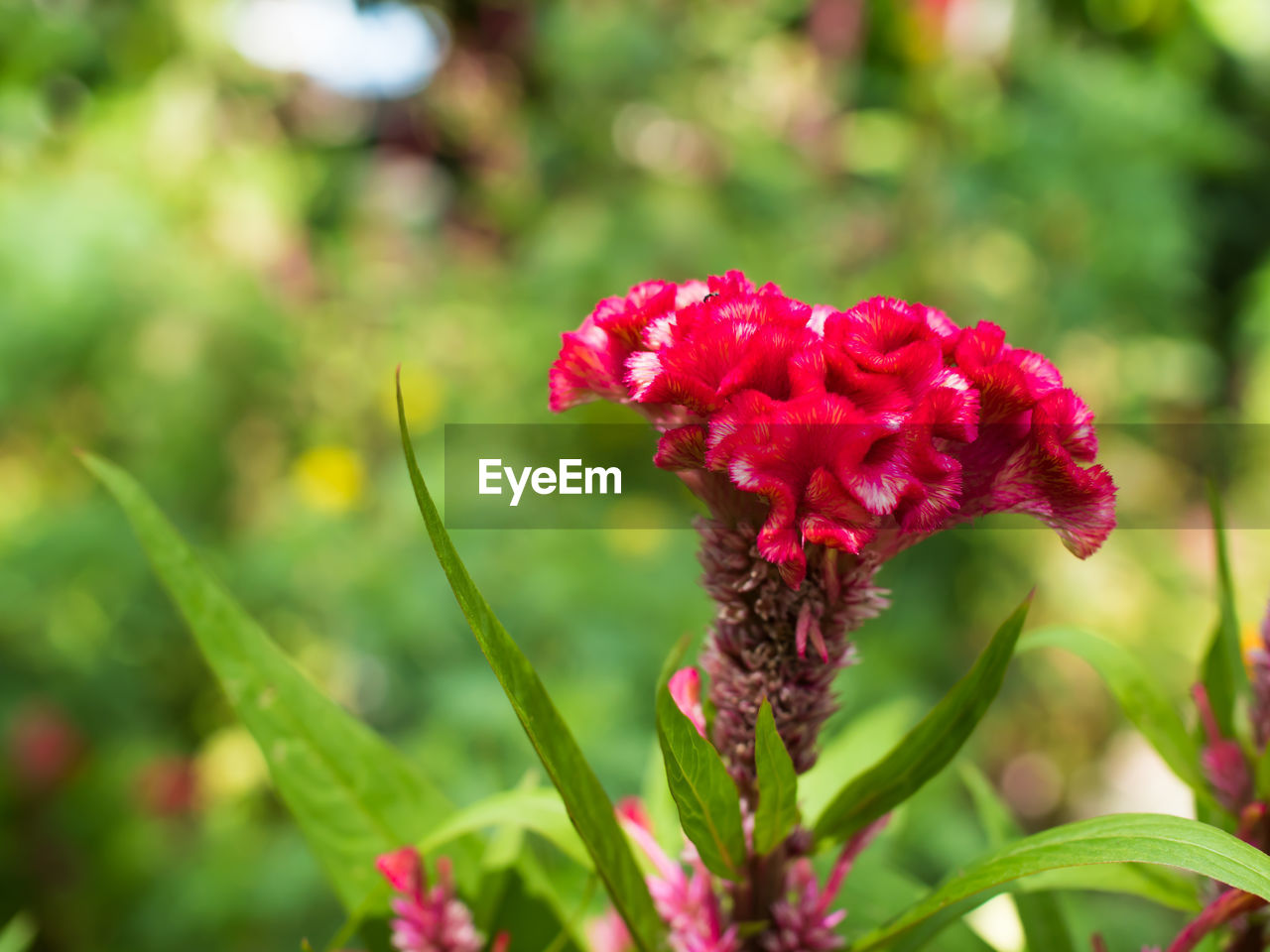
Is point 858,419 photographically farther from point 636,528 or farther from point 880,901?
point 636,528

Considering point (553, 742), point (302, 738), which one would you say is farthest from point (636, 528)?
point (553, 742)

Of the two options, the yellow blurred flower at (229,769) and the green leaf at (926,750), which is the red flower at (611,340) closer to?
the green leaf at (926,750)

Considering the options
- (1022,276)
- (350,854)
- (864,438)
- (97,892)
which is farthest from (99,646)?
(1022,276)

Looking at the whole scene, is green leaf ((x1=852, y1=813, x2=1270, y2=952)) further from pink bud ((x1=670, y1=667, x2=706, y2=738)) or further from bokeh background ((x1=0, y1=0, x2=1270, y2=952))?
bokeh background ((x1=0, y1=0, x2=1270, y2=952))

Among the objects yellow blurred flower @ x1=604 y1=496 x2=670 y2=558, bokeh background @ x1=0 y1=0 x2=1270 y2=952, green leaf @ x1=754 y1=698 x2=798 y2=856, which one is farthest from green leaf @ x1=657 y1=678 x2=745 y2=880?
yellow blurred flower @ x1=604 y1=496 x2=670 y2=558

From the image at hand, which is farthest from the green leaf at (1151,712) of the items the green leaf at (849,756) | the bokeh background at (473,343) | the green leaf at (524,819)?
the bokeh background at (473,343)
